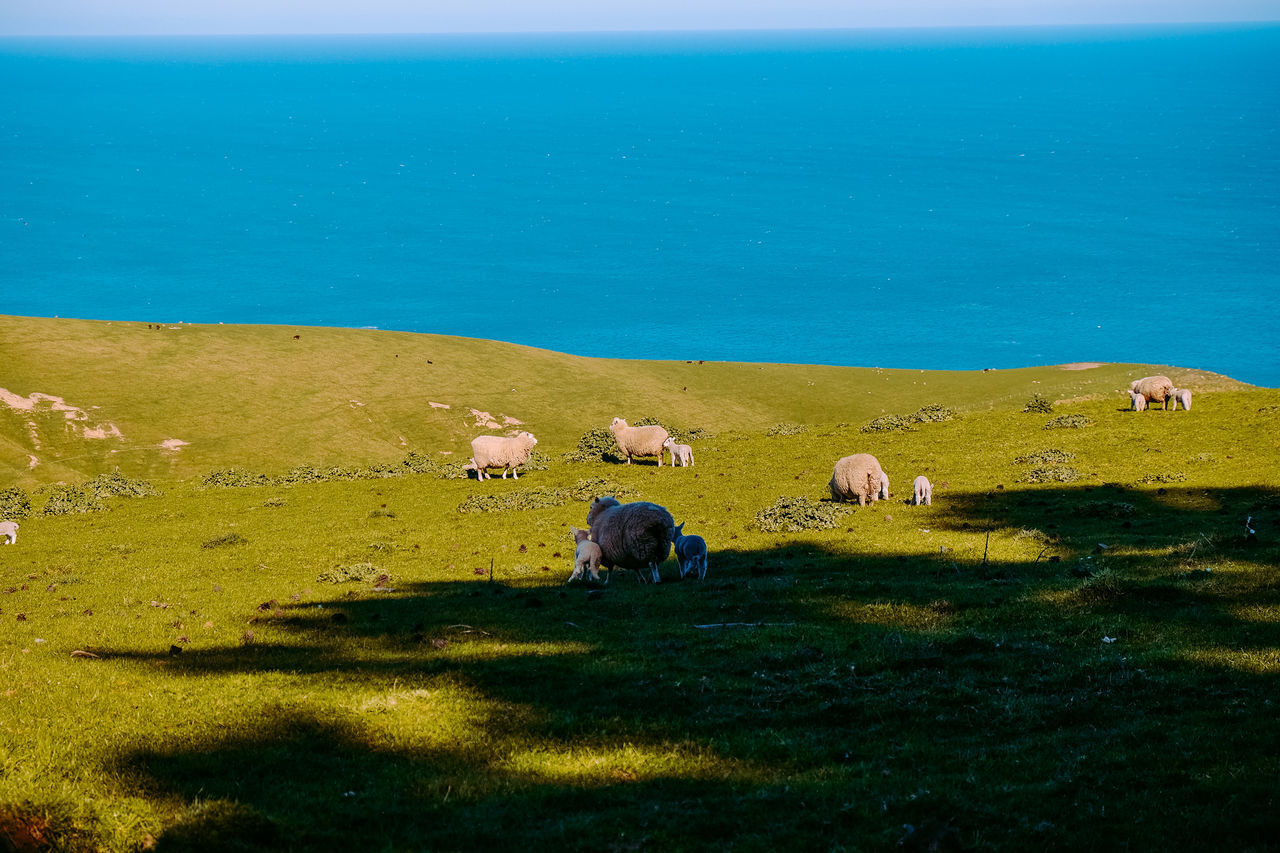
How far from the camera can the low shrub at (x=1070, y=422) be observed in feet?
141

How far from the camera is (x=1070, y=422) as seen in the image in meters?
43.2

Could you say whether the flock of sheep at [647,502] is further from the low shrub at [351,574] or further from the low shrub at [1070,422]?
the low shrub at [351,574]

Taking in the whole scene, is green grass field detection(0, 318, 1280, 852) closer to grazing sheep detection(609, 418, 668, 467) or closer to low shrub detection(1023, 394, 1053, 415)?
grazing sheep detection(609, 418, 668, 467)

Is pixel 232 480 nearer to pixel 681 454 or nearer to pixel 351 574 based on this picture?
pixel 681 454

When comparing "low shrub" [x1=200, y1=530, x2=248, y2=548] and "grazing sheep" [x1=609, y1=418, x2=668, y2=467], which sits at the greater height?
"grazing sheep" [x1=609, y1=418, x2=668, y2=467]

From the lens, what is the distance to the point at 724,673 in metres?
14.7

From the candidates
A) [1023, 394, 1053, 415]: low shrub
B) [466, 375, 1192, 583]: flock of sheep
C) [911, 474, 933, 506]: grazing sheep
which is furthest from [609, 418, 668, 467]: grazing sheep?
[1023, 394, 1053, 415]: low shrub

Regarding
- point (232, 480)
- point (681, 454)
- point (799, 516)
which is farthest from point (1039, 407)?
point (232, 480)

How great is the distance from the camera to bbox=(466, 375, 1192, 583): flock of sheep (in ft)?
72.9

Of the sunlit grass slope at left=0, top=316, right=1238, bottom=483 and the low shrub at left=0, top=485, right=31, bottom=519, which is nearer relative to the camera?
the low shrub at left=0, top=485, right=31, bottom=519

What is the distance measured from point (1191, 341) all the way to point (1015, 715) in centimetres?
17707

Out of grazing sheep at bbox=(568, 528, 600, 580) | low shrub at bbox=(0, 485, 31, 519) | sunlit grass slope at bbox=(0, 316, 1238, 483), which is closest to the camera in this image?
grazing sheep at bbox=(568, 528, 600, 580)

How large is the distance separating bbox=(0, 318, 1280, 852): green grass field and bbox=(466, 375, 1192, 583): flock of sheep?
621 mm

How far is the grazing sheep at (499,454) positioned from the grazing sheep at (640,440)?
4.01 metres
